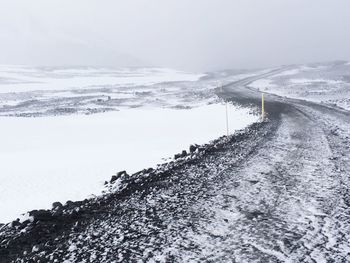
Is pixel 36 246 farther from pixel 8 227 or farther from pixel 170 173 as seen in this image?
pixel 170 173

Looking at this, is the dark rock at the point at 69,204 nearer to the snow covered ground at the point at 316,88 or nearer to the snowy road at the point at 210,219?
the snowy road at the point at 210,219

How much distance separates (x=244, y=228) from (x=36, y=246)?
3.17m

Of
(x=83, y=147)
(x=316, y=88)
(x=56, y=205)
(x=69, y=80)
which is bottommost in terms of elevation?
(x=316, y=88)

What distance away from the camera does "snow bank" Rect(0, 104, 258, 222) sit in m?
8.95

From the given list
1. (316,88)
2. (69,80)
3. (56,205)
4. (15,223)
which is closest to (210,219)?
(56,205)

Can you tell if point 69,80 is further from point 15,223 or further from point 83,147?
point 15,223

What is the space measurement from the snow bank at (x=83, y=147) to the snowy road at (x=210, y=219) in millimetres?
1586

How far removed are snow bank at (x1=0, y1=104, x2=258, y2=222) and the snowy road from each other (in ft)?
5.20

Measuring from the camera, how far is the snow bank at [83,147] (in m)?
8.95

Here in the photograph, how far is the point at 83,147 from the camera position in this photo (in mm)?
15070

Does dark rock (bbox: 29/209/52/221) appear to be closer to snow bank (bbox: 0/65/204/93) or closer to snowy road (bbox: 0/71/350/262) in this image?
snowy road (bbox: 0/71/350/262)

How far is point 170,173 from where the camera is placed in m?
9.03

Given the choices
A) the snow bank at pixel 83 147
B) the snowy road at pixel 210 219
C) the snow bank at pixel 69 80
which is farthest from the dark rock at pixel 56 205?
the snow bank at pixel 69 80

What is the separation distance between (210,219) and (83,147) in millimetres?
10146
